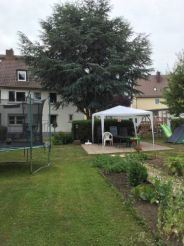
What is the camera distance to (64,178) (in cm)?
1045

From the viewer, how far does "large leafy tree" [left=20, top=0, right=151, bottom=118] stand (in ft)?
110

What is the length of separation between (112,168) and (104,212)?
4.66 meters

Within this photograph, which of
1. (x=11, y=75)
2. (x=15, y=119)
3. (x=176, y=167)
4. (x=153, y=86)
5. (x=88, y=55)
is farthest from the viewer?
(x=153, y=86)

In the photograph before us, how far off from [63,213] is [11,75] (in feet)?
137

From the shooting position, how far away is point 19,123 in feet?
40.7

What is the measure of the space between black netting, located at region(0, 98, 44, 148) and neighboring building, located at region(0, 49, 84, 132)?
3119 cm

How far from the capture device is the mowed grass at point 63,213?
5.31 m

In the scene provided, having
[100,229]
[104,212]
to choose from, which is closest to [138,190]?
[104,212]

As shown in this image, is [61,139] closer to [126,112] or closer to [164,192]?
[126,112]

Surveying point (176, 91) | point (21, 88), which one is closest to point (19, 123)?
point (176, 91)

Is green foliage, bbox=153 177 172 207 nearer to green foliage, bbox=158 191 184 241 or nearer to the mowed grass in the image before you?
green foliage, bbox=158 191 184 241

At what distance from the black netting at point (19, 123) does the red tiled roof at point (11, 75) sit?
32.4 metres

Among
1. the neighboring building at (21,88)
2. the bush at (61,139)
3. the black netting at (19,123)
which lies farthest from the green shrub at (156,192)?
the neighboring building at (21,88)

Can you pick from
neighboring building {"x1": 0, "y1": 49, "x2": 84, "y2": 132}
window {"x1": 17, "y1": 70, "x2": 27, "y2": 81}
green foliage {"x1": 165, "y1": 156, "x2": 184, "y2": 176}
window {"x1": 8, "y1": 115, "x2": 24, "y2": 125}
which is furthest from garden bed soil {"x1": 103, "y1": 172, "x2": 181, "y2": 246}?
window {"x1": 17, "y1": 70, "x2": 27, "y2": 81}
